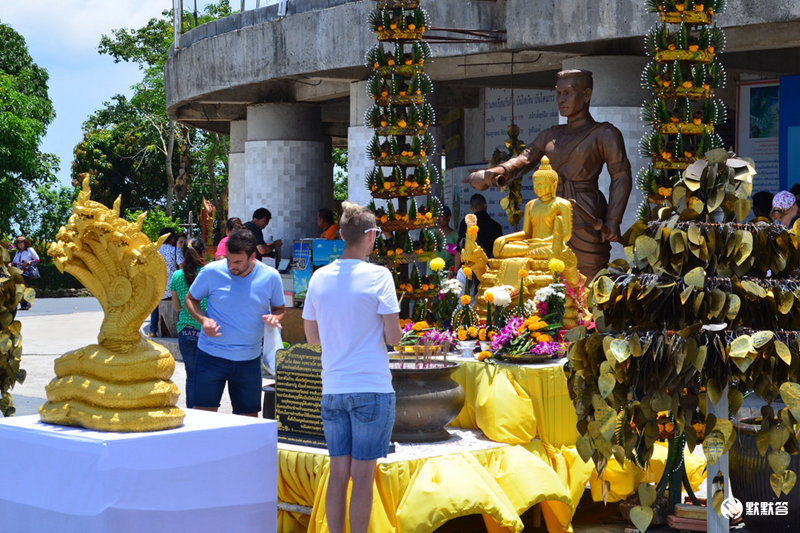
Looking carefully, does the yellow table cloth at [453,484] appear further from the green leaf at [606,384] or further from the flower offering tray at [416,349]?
the green leaf at [606,384]

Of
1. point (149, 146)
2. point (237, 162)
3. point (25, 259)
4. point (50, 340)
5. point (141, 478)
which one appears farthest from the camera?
point (149, 146)

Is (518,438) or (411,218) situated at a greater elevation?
(411,218)

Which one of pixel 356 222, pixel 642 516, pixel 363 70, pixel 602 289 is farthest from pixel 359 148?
pixel 642 516

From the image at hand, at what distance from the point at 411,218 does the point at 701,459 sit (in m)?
3.18

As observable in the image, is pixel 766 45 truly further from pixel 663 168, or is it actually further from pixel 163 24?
pixel 163 24

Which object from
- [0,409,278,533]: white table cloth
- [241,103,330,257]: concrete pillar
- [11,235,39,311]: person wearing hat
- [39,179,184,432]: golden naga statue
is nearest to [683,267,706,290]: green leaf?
[0,409,278,533]: white table cloth

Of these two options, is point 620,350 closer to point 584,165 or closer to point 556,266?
point 556,266

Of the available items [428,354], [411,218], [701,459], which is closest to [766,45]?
[411,218]

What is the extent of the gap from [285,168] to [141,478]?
14055 mm

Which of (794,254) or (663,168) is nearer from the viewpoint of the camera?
(794,254)

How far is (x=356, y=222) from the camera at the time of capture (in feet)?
18.9

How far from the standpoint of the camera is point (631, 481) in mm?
7570

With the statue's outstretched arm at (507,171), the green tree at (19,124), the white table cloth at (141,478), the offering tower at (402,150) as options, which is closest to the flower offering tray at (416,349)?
the white table cloth at (141,478)

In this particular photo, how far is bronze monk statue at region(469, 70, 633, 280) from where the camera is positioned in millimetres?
10180
